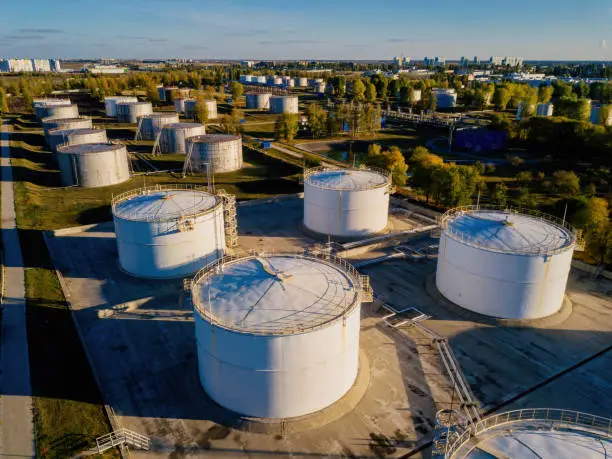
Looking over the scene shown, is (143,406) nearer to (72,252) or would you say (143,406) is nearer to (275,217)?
(72,252)

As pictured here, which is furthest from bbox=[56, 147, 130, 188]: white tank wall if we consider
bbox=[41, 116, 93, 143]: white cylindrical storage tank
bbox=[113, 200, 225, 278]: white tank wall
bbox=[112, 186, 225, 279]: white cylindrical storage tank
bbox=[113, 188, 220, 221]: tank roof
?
bbox=[113, 200, 225, 278]: white tank wall

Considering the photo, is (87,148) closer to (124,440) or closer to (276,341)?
(124,440)

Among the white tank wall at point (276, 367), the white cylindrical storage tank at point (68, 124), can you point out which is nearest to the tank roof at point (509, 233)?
the white tank wall at point (276, 367)

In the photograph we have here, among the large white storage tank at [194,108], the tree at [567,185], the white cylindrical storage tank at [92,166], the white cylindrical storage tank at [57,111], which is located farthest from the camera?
the large white storage tank at [194,108]

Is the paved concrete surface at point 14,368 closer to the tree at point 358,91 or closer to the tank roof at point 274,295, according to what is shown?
the tank roof at point 274,295

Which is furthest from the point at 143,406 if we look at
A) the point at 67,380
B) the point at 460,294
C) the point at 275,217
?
the point at 275,217

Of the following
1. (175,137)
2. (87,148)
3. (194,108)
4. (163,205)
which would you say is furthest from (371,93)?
(163,205)
